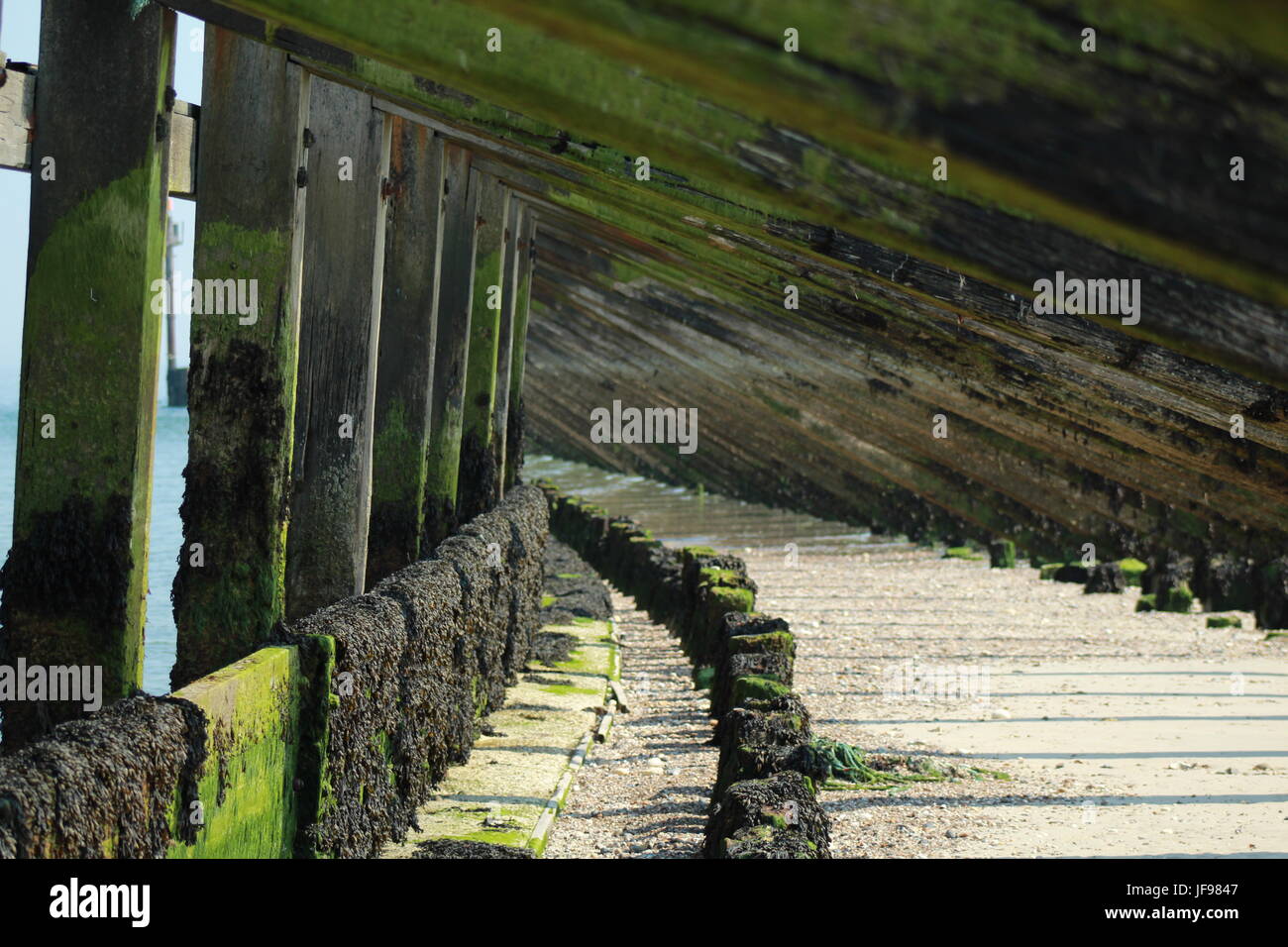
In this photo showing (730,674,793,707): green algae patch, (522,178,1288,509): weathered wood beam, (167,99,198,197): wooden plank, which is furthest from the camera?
(730,674,793,707): green algae patch

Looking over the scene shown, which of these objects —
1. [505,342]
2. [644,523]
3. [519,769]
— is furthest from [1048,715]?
[644,523]

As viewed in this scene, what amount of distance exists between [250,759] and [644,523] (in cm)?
2167

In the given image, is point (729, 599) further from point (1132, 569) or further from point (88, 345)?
point (1132, 569)

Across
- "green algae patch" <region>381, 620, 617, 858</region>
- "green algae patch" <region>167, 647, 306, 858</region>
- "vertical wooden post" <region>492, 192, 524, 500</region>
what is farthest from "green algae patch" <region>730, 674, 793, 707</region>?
"vertical wooden post" <region>492, 192, 524, 500</region>

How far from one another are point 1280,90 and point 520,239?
1234cm

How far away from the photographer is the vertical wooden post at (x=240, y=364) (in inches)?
200

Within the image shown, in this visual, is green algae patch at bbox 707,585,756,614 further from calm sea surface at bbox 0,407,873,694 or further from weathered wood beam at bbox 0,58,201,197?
calm sea surface at bbox 0,407,873,694

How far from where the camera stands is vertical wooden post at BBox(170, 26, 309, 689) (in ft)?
16.7

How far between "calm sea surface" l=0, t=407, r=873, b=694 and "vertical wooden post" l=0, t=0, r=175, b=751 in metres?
10.1

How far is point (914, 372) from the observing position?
10945 millimetres

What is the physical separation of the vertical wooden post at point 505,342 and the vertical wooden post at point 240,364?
22.6 feet

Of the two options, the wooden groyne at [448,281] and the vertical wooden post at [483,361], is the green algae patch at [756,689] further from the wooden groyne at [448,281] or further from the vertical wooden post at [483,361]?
the vertical wooden post at [483,361]

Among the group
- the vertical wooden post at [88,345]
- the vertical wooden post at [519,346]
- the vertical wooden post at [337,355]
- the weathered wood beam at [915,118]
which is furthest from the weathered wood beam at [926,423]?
the weathered wood beam at [915,118]

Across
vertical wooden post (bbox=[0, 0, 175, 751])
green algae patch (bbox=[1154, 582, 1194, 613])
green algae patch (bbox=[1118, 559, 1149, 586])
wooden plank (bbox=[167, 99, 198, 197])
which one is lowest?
green algae patch (bbox=[1154, 582, 1194, 613])
